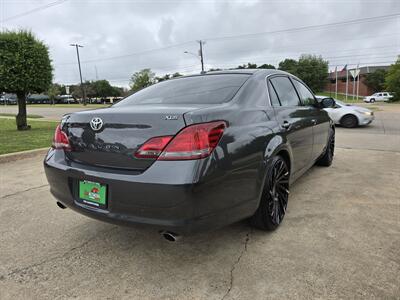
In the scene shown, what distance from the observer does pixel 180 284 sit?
2184 mm

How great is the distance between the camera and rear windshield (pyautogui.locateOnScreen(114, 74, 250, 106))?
267cm

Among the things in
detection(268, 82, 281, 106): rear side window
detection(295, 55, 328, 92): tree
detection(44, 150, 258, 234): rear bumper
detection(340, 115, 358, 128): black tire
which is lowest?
detection(340, 115, 358, 128): black tire

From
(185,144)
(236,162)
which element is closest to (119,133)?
(185,144)

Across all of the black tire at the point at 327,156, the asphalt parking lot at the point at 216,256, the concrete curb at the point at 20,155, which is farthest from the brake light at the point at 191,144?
the concrete curb at the point at 20,155

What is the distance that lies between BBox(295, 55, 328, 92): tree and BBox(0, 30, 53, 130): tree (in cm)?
6361

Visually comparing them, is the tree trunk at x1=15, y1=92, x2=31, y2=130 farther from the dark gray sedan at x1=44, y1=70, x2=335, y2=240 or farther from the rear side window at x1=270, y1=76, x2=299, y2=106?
the rear side window at x1=270, y1=76, x2=299, y2=106

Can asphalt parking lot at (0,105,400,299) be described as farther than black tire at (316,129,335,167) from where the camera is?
No

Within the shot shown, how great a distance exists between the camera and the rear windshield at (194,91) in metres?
2.67

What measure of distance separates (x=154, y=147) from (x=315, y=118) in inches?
112

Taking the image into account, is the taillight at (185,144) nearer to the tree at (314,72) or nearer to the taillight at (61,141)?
the taillight at (61,141)

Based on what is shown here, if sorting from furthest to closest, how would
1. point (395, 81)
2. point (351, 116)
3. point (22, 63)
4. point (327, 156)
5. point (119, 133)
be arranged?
Result: point (395, 81) → point (351, 116) → point (22, 63) → point (327, 156) → point (119, 133)

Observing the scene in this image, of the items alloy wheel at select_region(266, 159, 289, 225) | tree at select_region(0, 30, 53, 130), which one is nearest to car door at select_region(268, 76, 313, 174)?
alloy wheel at select_region(266, 159, 289, 225)

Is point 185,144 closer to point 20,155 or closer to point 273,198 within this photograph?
point 273,198

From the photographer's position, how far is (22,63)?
971 cm
